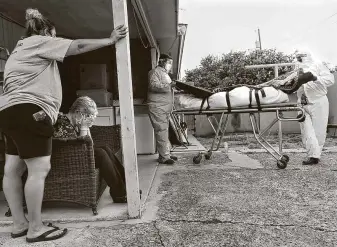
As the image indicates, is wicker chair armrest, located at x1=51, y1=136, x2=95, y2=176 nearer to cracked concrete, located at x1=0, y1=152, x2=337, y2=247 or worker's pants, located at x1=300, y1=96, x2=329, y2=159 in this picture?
cracked concrete, located at x1=0, y1=152, x2=337, y2=247

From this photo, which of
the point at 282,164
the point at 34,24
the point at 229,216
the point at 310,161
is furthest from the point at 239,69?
the point at 34,24

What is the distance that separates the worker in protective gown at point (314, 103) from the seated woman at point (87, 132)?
11.1ft

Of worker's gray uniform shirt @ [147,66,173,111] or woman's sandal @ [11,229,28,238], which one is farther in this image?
worker's gray uniform shirt @ [147,66,173,111]

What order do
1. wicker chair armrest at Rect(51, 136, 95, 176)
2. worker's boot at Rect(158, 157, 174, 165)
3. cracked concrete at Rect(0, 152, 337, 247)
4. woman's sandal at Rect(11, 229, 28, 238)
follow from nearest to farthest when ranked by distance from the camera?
1. cracked concrete at Rect(0, 152, 337, 247)
2. woman's sandal at Rect(11, 229, 28, 238)
3. wicker chair armrest at Rect(51, 136, 95, 176)
4. worker's boot at Rect(158, 157, 174, 165)

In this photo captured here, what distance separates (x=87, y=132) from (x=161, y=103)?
2.77 metres

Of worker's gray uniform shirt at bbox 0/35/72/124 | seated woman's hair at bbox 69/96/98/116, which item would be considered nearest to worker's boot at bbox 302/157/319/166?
seated woman's hair at bbox 69/96/98/116

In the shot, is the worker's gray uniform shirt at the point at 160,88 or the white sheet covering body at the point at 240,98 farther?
the worker's gray uniform shirt at the point at 160,88

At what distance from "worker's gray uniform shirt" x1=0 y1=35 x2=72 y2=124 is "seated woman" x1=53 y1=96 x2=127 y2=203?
0.66m

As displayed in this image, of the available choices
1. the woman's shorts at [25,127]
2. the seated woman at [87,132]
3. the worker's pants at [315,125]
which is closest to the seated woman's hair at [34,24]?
the woman's shorts at [25,127]

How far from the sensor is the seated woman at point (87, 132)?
3.24 m

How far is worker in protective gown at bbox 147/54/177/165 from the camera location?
5.91m

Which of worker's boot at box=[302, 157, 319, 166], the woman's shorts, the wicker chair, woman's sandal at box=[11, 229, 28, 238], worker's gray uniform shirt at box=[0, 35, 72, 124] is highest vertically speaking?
worker's gray uniform shirt at box=[0, 35, 72, 124]

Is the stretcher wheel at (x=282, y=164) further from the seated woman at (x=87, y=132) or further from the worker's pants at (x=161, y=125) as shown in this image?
the seated woman at (x=87, y=132)

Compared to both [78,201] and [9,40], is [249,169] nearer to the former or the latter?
[78,201]
